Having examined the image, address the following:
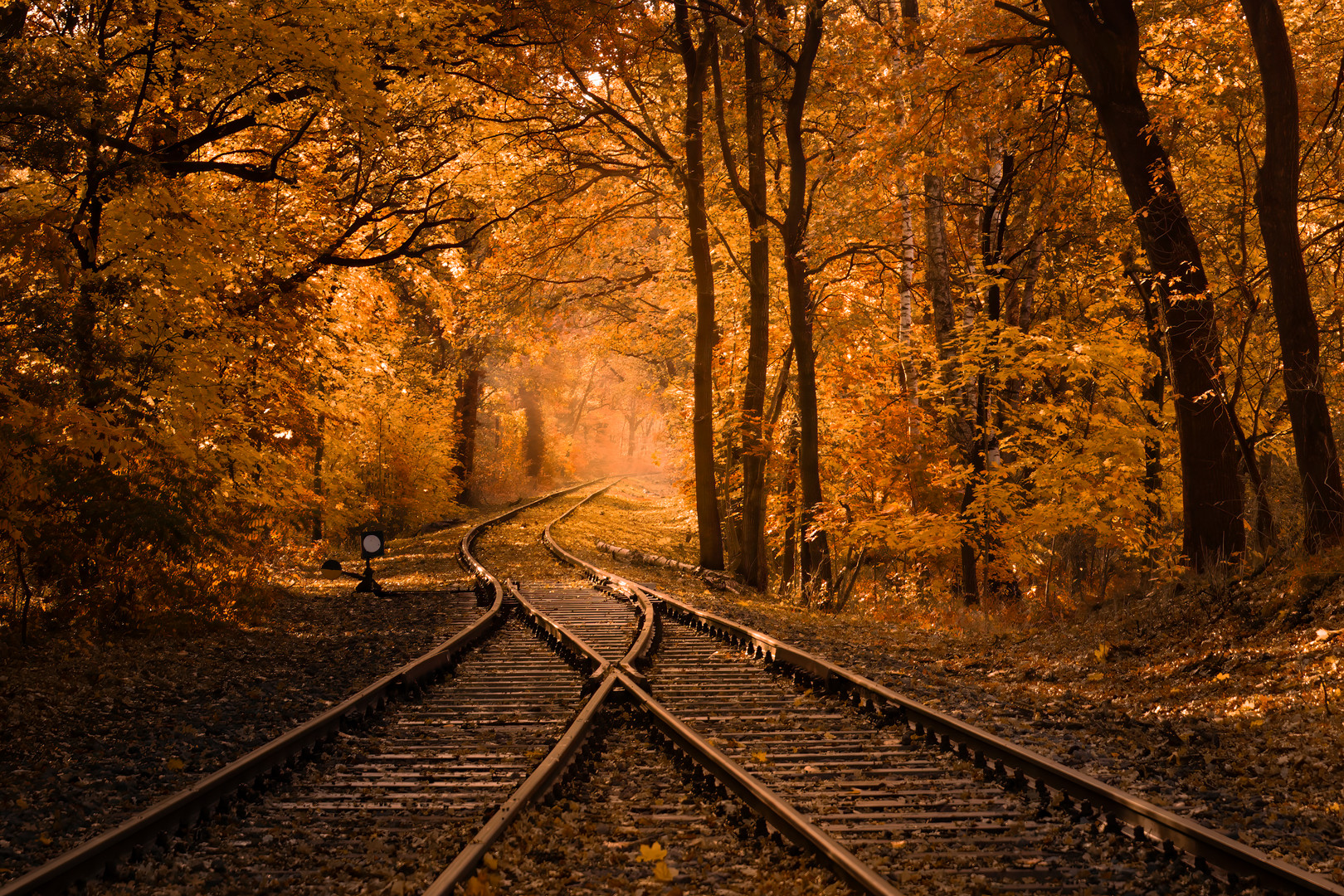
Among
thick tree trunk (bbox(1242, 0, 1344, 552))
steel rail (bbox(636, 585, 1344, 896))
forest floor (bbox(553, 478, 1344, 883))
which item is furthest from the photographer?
thick tree trunk (bbox(1242, 0, 1344, 552))

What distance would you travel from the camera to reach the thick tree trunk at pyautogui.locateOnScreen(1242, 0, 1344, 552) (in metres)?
8.37

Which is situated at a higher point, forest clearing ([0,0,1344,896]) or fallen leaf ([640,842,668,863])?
forest clearing ([0,0,1344,896])

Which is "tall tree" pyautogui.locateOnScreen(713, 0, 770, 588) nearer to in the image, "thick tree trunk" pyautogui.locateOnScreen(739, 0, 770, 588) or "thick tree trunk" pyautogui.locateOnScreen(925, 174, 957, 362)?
"thick tree trunk" pyautogui.locateOnScreen(739, 0, 770, 588)

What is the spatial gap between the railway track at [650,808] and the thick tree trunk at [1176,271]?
4448 mm

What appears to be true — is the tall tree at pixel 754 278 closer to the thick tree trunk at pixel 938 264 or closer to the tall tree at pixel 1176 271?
the thick tree trunk at pixel 938 264

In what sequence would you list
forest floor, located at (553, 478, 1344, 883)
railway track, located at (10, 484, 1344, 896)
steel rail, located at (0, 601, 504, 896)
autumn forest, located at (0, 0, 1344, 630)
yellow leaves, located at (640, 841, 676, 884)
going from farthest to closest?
autumn forest, located at (0, 0, 1344, 630)
forest floor, located at (553, 478, 1344, 883)
yellow leaves, located at (640, 841, 676, 884)
railway track, located at (10, 484, 1344, 896)
steel rail, located at (0, 601, 504, 896)

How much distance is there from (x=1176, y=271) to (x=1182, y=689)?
435 cm

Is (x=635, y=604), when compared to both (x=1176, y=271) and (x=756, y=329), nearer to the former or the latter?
(x=756, y=329)

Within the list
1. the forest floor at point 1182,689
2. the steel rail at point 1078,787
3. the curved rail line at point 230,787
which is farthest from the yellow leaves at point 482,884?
the forest floor at point 1182,689

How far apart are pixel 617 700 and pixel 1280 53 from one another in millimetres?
7942

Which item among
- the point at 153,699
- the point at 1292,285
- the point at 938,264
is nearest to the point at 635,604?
the point at 153,699

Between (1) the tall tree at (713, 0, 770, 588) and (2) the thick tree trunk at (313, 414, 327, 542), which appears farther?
(1) the tall tree at (713, 0, 770, 588)

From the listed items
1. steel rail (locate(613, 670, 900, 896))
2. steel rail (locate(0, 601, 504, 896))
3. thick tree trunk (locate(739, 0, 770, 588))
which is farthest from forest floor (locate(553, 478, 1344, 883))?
thick tree trunk (locate(739, 0, 770, 588))

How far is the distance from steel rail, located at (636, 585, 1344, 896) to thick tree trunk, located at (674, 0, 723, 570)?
37.1 feet
